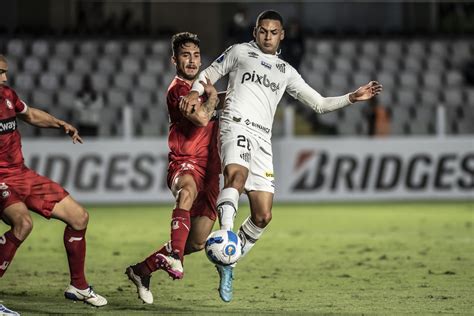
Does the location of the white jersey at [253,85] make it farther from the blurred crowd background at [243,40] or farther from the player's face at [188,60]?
the blurred crowd background at [243,40]

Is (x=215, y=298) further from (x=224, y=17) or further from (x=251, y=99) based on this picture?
(x=224, y=17)

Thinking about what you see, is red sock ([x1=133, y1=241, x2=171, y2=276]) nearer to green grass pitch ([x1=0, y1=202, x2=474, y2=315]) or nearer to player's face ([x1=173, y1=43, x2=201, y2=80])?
green grass pitch ([x1=0, y1=202, x2=474, y2=315])

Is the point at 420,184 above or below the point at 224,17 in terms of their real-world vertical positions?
below

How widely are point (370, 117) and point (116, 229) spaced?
7.20 meters

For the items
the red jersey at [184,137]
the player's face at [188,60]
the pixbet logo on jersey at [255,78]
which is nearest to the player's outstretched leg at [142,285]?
the red jersey at [184,137]

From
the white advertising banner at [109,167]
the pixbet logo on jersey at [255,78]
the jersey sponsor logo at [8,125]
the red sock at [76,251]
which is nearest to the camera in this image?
the jersey sponsor logo at [8,125]

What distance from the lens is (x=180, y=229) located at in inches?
325

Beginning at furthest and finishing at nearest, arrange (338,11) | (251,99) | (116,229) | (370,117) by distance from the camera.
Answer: (338,11)
(370,117)
(116,229)
(251,99)

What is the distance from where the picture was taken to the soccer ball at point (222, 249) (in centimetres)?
782

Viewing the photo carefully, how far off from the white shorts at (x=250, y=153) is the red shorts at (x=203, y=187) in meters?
0.24

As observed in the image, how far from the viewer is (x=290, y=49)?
72.8 ft

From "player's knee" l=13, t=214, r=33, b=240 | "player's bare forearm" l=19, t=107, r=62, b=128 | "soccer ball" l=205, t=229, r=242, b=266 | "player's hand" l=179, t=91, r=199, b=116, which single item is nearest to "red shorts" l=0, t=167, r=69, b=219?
"player's knee" l=13, t=214, r=33, b=240

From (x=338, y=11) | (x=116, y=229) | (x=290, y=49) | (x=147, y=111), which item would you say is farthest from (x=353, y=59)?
(x=116, y=229)

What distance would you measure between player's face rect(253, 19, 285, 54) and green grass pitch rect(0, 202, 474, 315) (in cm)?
197
